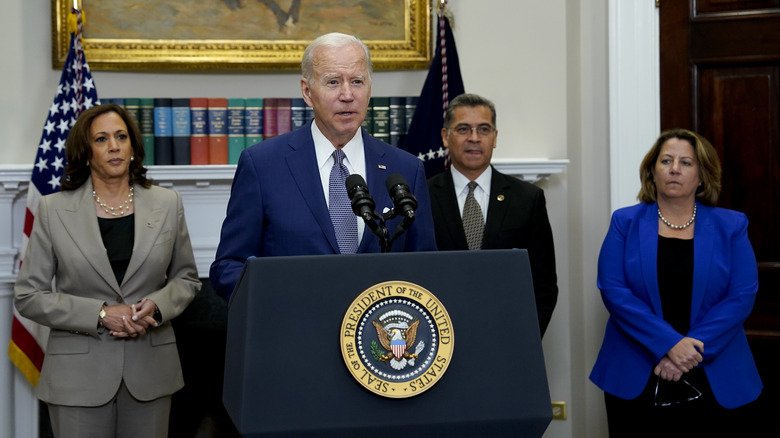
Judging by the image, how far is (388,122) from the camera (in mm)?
4309

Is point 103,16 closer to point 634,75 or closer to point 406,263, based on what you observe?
point 634,75

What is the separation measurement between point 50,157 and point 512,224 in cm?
215

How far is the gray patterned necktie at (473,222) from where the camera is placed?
3.65 metres

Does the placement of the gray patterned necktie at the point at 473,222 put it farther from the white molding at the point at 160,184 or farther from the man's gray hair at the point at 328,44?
the man's gray hair at the point at 328,44

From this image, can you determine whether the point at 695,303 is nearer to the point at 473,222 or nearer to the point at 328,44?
the point at 473,222

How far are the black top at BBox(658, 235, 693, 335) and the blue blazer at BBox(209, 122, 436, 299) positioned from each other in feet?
5.15

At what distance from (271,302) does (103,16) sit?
132 inches

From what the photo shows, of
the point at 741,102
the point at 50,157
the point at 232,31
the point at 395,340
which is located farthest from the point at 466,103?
→ the point at 395,340

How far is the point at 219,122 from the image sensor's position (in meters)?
4.23

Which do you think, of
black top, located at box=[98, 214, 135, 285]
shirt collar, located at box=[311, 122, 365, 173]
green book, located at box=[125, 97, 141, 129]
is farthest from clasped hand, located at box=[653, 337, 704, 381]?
green book, located at box=[125, 97, 141, 129]

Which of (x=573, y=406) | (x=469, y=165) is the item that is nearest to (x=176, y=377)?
(x=469, y=165)

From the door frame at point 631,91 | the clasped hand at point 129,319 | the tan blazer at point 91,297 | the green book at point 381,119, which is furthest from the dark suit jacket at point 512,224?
the clasped hand at point 129,319

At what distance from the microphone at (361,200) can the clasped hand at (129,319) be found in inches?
69.3

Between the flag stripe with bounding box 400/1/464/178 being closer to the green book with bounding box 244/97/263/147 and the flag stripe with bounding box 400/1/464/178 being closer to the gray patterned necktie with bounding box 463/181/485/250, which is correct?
the gray patterned necktie with bounding box 463/181/485/250
